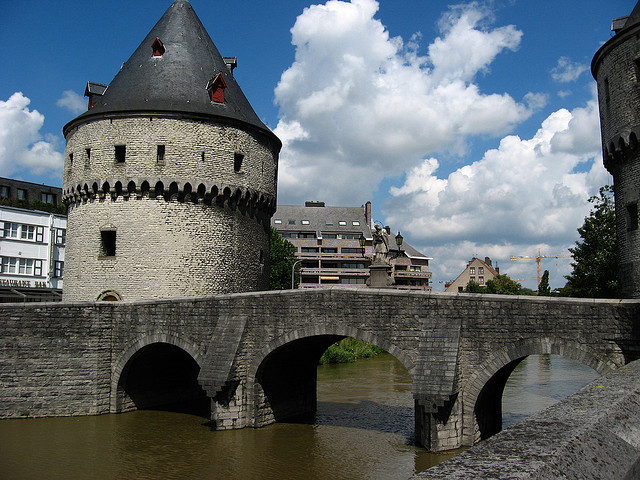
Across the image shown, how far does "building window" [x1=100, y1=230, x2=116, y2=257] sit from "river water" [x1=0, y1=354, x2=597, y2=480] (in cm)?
634

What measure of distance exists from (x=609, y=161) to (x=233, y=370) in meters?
13.1

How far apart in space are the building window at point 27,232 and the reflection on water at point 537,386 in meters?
32.6

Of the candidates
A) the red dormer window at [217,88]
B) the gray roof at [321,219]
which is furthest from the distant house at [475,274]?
the red dormer window at [217,88]

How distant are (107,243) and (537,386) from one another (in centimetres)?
1877

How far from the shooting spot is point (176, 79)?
2325cm

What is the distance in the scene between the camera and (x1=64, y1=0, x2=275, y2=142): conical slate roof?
22375mm

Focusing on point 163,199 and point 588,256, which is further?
point 588,256

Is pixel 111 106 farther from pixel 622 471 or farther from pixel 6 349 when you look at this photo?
pixel 622 471

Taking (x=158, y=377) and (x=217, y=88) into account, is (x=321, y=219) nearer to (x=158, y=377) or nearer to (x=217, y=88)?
(x=217, y=88)

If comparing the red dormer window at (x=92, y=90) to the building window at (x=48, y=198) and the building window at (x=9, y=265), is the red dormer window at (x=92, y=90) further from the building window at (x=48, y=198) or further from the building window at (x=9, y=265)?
the building window at (x=48, y=198)

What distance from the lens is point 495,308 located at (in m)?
13.4

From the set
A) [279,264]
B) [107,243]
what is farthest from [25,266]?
[107,243]

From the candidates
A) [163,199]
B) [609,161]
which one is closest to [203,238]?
[163,199]

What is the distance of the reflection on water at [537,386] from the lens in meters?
18.9
